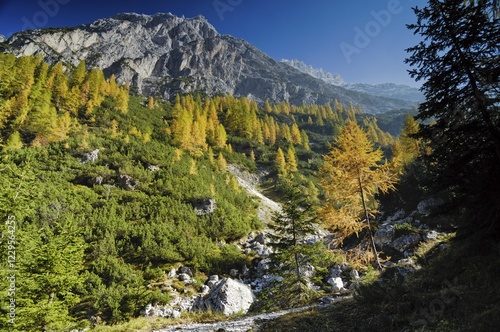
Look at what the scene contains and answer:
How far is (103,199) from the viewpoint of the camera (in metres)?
31.3

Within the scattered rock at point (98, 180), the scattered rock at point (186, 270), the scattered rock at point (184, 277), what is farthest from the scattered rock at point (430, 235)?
the scattered rock at point (98, 180)

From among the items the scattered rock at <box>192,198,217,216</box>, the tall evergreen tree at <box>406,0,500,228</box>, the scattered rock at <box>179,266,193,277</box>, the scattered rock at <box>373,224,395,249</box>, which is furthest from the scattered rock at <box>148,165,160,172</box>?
the tall evergreen tree at <box>406,0,500,228</box>

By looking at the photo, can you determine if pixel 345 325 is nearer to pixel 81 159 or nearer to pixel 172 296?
pixel 172 296

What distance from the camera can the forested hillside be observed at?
1093cm

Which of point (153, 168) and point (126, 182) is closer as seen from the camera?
point (126, 182)

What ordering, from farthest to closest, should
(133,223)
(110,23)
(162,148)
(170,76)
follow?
1. (110,23)
2. (170,76)
3. (162,148)
4. (133,223)

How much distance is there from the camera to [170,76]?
6718 inches

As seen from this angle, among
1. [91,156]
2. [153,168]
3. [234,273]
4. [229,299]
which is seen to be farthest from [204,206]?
[91,156]

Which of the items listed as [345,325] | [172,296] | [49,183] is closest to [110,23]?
[49,183]

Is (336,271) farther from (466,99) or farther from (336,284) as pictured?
(466,99)

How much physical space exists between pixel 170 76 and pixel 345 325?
18310cm

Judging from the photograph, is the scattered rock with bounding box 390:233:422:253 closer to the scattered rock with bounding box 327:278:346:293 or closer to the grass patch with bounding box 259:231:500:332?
the scattered rock with bounding box 327:278:346:293

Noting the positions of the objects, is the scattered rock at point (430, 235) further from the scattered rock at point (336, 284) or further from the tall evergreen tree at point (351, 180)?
the tall evergreen tree at point (351, 180)

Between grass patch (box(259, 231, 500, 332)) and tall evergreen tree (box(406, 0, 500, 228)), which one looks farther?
tall evergreen tree (box(406, 0, 500, 228))
